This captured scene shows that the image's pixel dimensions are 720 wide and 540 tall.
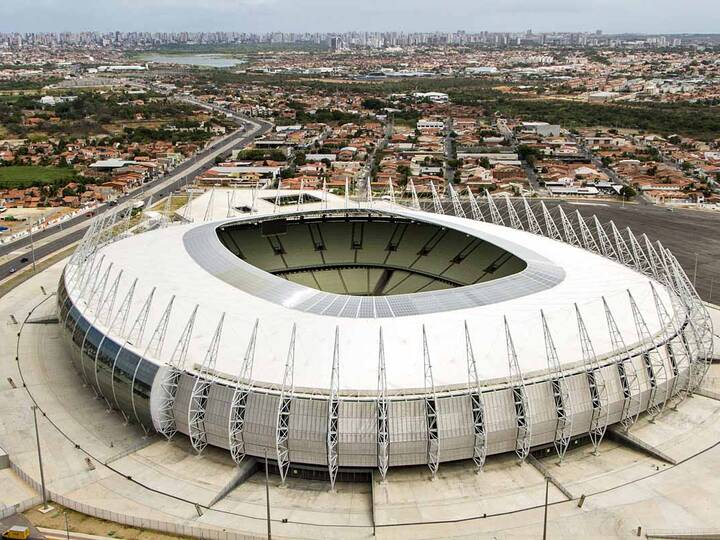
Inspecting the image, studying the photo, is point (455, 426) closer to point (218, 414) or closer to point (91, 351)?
point (218, 414)

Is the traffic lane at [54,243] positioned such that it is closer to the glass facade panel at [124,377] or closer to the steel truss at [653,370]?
the glass facade panel at [124,377]

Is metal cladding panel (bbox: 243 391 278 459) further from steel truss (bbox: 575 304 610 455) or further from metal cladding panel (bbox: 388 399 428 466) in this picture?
steel truss (bbox: 575 304 610 455)

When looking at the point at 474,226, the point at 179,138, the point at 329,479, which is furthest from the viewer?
the point at 179,138

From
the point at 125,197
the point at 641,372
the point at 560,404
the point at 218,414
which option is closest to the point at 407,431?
the point at 560,404

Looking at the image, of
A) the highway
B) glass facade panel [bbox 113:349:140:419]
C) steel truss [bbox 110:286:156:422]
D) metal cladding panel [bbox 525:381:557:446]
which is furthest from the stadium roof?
the highway

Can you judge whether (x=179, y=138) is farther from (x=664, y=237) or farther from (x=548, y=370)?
(x=548, y=370)

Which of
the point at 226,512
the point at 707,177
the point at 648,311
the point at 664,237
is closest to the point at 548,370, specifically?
the point at 648,311
